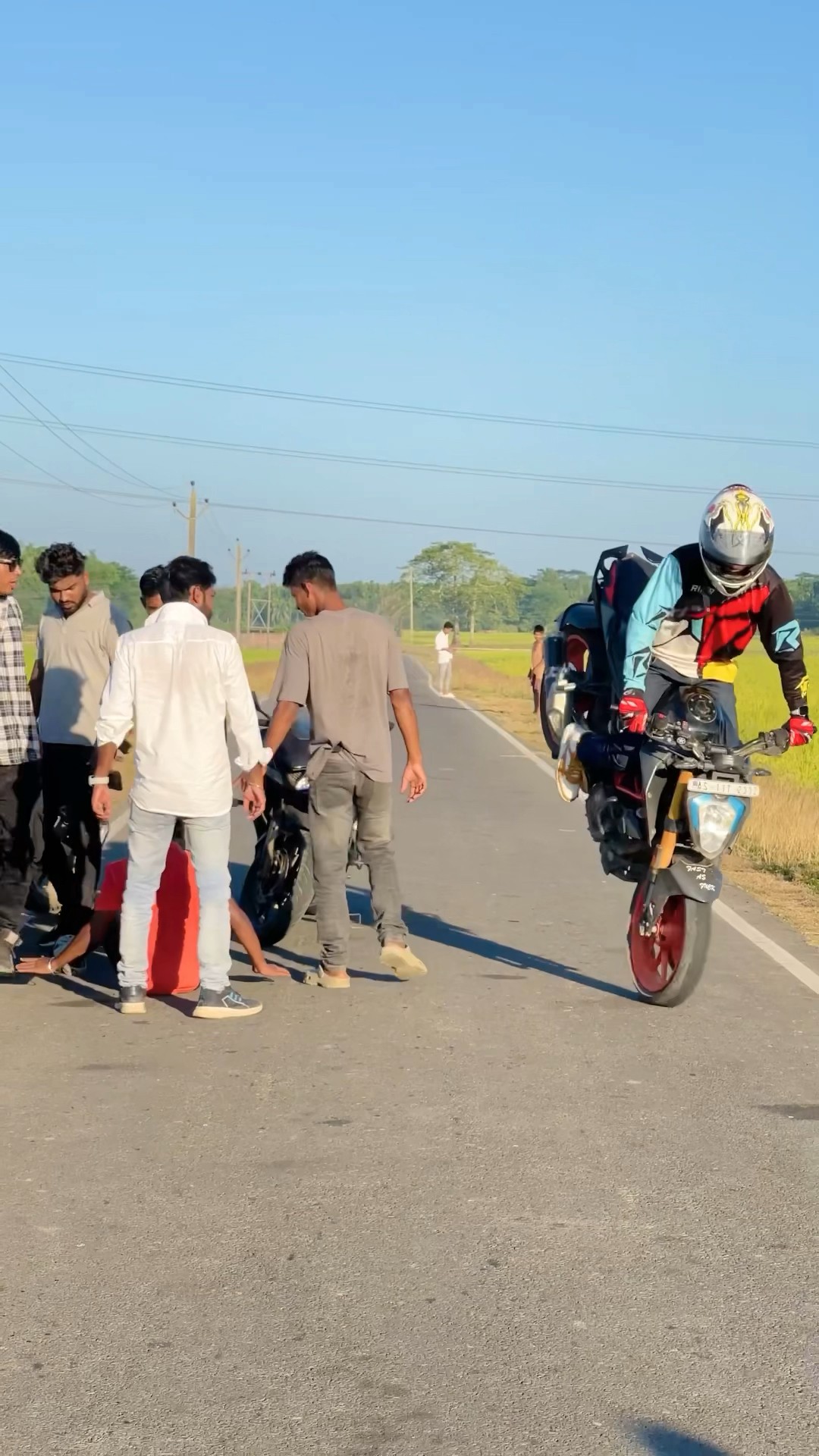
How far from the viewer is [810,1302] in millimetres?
4215

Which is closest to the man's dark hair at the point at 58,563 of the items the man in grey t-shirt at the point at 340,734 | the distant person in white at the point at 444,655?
the man in grey t-shirt at the point at 340,734

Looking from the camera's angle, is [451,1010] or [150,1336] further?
[451,1010]

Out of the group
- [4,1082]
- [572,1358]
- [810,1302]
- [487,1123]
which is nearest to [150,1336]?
[572,1358]

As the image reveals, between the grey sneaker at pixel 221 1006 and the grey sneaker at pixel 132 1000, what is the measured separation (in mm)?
236

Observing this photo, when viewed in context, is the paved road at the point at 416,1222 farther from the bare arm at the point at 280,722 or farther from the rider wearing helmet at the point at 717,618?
the rider wearing helmet at the point at 717,618

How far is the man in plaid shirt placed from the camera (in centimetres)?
790

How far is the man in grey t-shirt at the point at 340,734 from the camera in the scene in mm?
7926

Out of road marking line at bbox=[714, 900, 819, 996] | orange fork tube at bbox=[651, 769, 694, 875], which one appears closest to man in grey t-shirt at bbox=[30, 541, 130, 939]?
orange fork tube at bbox=[651, 769, 694, 875]

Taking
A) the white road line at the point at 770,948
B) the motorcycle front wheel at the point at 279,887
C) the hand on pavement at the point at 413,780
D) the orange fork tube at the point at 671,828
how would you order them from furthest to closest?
1. the motorcycle front wheel at the point at 279,887
2. the white road line at the point at 770,948
3. the hand on pavement at the point at 413,780
4. the orange fork tube at the point at 671,828

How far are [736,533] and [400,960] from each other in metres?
2.58

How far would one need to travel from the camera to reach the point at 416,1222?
4.76 m

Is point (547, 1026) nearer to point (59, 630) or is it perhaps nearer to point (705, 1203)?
point (705, 1203)

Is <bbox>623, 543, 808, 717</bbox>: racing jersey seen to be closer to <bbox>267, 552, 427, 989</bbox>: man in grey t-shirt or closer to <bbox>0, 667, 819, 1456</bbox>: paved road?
<bbox>267, 552, 427, 989</bbox>: man in grey t-shirt

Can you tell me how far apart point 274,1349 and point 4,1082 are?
2642 mm
